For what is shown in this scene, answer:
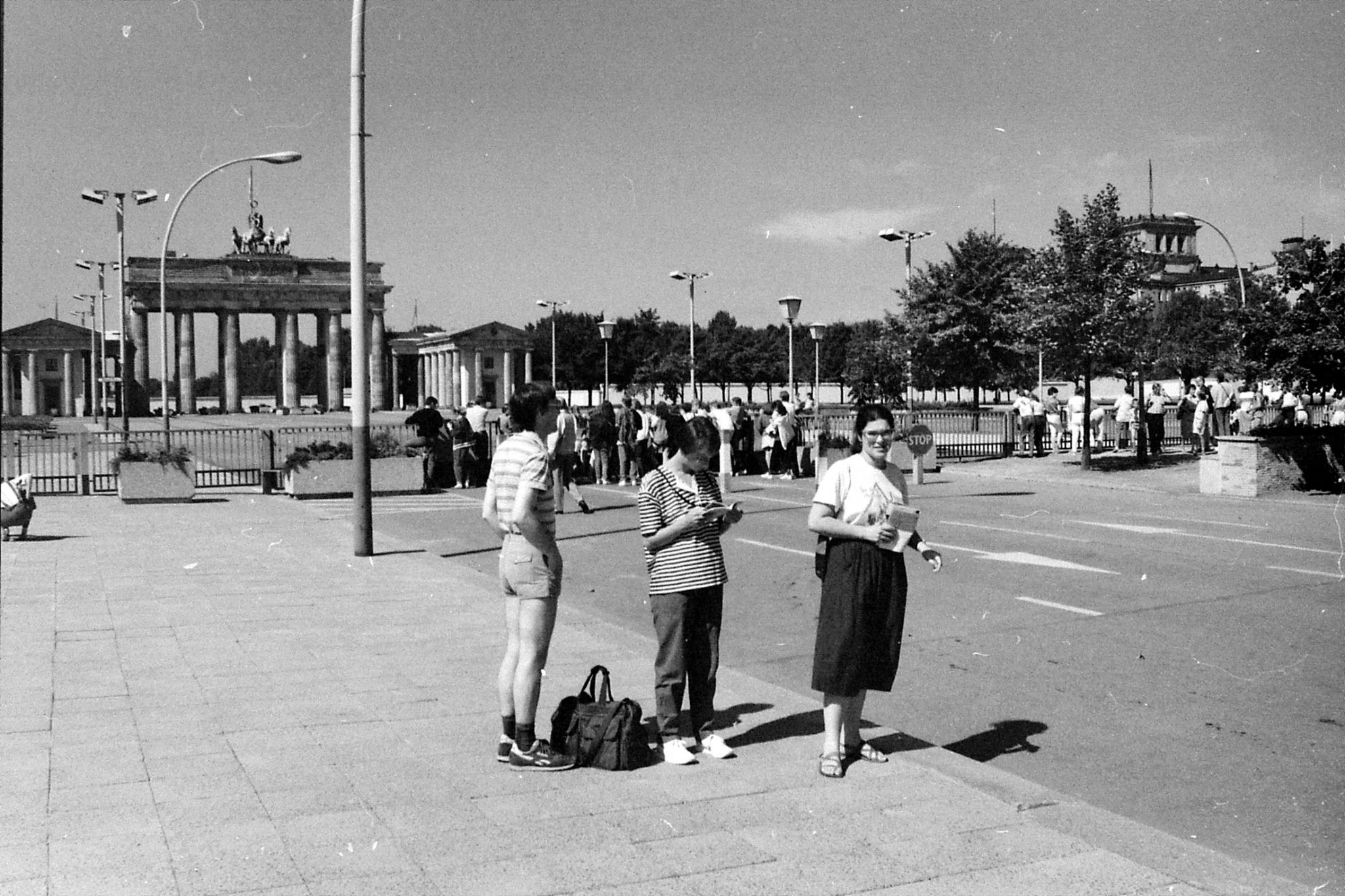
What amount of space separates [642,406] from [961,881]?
24.6 meters

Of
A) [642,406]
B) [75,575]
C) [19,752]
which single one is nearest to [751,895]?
[19,752]

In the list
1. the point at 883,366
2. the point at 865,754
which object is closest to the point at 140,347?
the point at 883,366

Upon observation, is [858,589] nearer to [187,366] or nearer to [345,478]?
[345,478]

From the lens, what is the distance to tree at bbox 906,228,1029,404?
42312 millimetres

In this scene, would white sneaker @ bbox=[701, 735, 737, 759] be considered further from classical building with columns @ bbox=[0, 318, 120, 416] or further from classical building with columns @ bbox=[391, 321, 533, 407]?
classical building with columns @ bbox=[391, 321, 533, 407]

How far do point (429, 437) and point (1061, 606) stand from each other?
1704 cm

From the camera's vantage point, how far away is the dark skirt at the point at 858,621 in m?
5.90

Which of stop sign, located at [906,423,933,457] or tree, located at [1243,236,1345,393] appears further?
tree, located at [1243,236,1345,393]

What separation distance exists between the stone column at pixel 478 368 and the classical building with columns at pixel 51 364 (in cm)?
2819

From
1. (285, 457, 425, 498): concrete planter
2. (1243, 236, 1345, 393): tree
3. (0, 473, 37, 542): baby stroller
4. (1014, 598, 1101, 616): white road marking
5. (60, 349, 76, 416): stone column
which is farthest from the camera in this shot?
(60, 349, 76, 416): stone column

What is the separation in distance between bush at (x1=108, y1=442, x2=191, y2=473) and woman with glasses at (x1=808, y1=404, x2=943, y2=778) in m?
18.9

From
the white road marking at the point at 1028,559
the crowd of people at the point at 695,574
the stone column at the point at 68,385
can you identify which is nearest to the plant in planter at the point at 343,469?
the white road marking at the point at 1028,559

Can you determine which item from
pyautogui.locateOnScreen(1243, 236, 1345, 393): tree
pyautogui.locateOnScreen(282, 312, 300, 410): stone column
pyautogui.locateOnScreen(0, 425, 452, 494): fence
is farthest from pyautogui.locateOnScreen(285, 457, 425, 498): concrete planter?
pyautogui.locateOnScreen(282, 312, 300, 410): stone column

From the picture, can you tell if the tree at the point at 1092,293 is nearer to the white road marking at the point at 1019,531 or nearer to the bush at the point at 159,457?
the white road marking at the point at 1019,531
